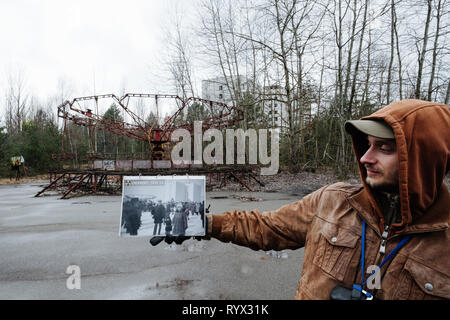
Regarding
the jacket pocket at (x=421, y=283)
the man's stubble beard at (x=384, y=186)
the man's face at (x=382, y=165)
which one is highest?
the man's face at (x=382, y=165)

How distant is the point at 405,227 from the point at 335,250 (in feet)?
1.18

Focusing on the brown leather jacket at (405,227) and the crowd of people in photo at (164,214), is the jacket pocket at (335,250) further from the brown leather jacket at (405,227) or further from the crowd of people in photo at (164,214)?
the crowd of people in photo at (164,214)

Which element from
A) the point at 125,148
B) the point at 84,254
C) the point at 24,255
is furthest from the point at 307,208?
the point at 125,148

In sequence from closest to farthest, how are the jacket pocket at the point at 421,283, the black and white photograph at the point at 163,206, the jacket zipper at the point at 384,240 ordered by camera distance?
1. the jacket pocket at the point at 421,283
2. the jacket zipper at the point at 384,240
3. the black and white photograph at the point at 163,206

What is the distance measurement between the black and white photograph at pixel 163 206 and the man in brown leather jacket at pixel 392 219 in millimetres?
818

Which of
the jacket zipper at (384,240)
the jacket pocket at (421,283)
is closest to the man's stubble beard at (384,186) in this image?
the jacket zipper at (384,240)

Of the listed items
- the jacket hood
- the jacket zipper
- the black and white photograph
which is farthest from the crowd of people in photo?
the jacket hood

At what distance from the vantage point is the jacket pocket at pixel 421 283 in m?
1.11

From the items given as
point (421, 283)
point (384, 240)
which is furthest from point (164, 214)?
point (421, 283)

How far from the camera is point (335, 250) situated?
1376 mm

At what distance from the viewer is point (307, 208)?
167 cm

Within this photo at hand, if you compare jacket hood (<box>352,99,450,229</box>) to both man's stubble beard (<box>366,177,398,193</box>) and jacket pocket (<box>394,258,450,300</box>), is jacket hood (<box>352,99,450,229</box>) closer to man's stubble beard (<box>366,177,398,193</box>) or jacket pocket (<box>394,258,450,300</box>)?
man's stubble beard (<box>366,177,398,193</box>)
